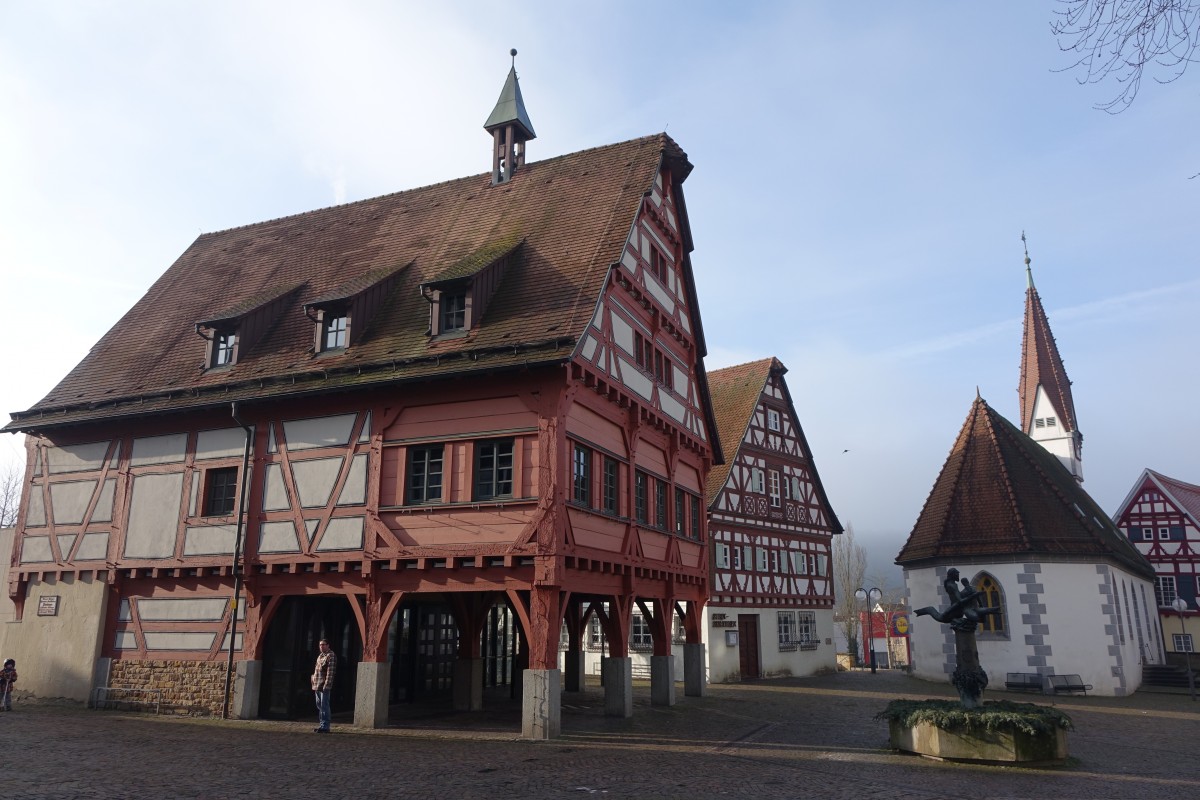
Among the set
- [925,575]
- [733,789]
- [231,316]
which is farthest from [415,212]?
[925,575]

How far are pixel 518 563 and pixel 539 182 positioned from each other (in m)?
10.9

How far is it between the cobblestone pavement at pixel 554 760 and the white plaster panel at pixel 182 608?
2.04 m

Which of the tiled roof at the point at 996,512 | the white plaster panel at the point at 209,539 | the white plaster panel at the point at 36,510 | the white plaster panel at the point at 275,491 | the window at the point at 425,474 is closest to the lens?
the window at the point at 425,474

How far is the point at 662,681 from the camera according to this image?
21.2 m

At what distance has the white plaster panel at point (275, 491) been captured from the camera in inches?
698

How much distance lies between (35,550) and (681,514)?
50.9 feet

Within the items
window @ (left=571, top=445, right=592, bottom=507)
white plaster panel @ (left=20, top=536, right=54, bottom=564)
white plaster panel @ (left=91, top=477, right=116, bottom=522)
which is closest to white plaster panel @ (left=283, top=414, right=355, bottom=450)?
window @ (left=571, top=445, right=592, bottom=507)

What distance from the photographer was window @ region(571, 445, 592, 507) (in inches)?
643

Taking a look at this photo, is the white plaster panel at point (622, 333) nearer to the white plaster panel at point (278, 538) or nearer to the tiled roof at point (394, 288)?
the tiled roof at point (394, 288)

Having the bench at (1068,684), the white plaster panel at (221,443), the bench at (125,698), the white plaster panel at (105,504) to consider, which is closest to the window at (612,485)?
the white plaster panel at (221,443)

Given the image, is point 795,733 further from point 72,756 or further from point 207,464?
point 207,464

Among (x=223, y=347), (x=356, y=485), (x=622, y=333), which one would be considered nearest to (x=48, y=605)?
(x=223, y=347)

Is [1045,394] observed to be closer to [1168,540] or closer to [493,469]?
[1168,540]

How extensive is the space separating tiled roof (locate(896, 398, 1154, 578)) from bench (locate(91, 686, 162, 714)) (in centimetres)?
2325
